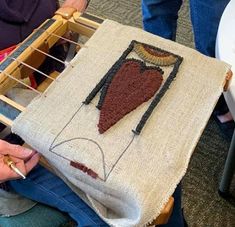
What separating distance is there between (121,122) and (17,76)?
8.3 inches

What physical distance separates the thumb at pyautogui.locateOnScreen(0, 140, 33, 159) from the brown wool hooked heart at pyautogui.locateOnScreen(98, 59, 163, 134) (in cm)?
14

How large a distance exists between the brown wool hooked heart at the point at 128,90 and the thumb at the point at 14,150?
0.14 metres

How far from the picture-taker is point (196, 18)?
4.06ft

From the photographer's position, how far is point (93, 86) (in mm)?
632

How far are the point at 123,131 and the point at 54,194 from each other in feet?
0.83

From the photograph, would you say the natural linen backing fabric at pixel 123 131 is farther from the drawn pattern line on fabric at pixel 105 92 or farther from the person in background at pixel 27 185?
the person in background at pixel 27 185

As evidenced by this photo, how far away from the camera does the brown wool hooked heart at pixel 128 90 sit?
589 mm

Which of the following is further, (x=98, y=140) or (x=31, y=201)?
(x=31, y=201)

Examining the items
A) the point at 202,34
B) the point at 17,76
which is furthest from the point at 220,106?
the point at 17,76

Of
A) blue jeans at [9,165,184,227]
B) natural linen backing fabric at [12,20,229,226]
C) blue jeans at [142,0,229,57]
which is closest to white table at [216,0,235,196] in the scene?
natural linen backing fabric at [12,20,229,226]

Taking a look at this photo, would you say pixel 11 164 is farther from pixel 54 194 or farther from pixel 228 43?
pixel 228 43

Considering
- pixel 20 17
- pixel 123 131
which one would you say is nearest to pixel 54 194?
pixel 123 131

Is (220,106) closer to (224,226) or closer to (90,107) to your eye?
(224,226)

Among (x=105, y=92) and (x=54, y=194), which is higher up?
(x=105, y=92)
